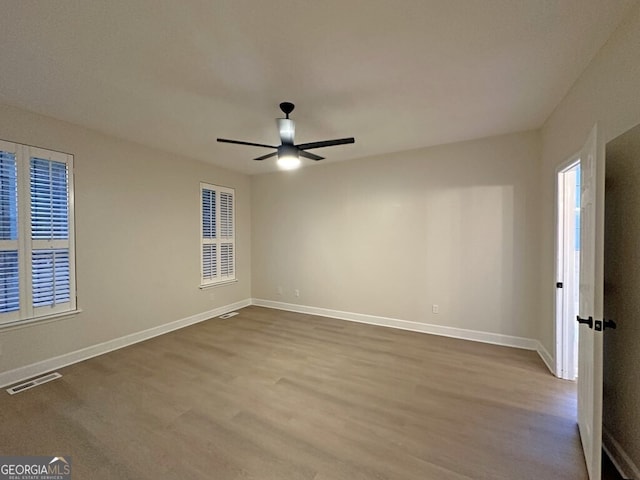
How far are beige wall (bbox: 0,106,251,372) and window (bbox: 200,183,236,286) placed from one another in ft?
0.55

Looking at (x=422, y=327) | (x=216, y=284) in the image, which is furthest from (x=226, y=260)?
(x=422, y=327)

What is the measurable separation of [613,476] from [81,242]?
505cm

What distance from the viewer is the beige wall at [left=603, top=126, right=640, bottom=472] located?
1.61 metres

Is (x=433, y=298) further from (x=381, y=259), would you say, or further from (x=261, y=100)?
(x=261, y=100)

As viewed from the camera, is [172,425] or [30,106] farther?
[30,106]

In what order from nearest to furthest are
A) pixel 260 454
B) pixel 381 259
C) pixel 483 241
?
pixel 260 454 → pixel 483 241 → pixel 381 259

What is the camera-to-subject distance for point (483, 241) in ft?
12.4

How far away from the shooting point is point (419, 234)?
13.8 ft

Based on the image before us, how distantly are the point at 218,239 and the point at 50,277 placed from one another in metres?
2.43

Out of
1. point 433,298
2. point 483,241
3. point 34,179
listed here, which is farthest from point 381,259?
point 34,179

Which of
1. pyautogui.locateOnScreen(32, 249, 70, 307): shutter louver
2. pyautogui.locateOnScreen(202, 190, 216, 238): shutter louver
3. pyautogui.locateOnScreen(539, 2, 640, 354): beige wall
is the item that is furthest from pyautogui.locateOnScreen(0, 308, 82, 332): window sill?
pyautogui.locateOnScreen(539, 2, 640, 354): beige wall

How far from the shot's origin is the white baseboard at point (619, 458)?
5.20ft

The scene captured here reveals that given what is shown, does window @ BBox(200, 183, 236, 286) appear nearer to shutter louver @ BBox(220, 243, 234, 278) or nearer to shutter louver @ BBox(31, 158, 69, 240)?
shutter louver @ BBox(220, 243, 234, 278)

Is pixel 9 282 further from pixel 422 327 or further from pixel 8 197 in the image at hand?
pixel 422 327
